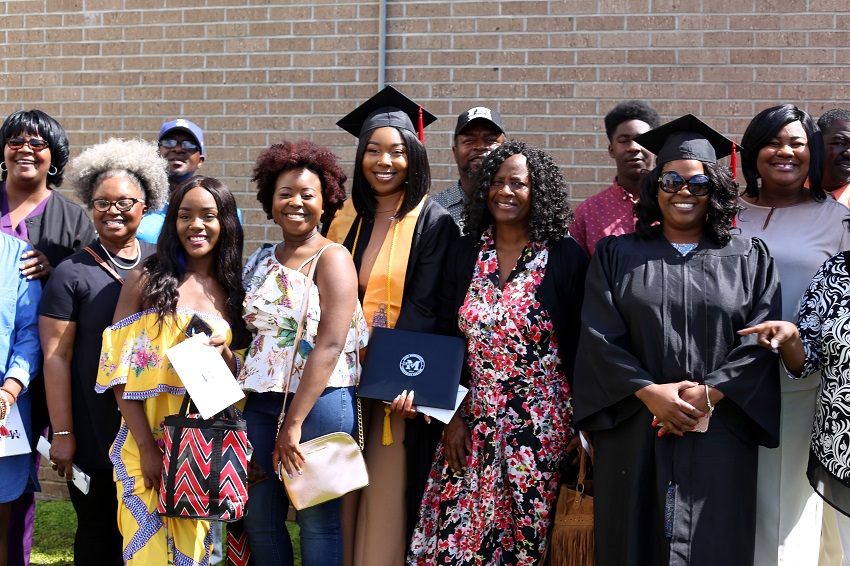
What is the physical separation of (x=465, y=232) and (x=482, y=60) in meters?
2.10

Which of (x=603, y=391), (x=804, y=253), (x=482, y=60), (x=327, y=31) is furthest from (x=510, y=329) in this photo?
(x=327, y=31)

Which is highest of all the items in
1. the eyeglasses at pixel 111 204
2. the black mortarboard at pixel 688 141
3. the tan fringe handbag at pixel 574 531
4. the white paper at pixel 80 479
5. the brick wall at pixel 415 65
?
the brick wall at pixel 415 65

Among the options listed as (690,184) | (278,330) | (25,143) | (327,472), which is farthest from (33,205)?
(690,184)

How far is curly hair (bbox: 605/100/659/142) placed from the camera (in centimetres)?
529

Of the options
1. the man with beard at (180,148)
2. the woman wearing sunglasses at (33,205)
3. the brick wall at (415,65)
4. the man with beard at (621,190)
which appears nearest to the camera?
the woman wearing sunglasses at (33,205)

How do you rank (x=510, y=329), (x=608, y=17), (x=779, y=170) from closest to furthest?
1. (x=510, y=329)
2. (x=779, y=170)
3. (x=608, y=17)

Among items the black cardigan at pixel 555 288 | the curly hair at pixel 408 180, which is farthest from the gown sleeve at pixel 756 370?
the curly hair at pixel 408 180

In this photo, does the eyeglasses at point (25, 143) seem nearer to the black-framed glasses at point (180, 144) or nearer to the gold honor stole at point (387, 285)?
the black-framed glasses at point (180, 144)

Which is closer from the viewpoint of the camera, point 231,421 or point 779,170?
point 231,421

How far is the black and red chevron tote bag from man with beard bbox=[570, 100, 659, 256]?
2.24m

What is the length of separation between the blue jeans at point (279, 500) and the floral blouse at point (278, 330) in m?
0.10

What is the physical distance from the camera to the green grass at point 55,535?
220 inches

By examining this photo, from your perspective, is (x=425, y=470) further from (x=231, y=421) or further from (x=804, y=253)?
(x=804, y=253)

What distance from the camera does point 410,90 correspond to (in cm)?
621
